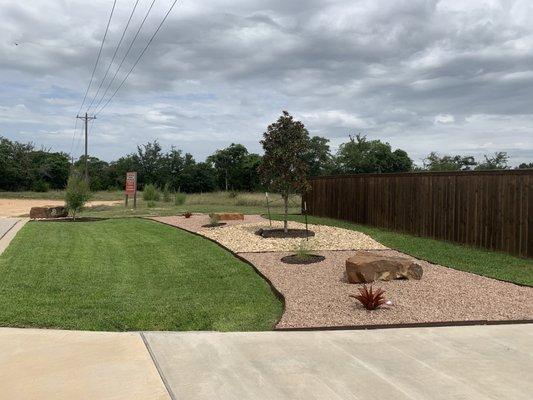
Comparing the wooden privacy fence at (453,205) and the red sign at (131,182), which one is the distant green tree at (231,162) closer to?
the red sign at (131,182)

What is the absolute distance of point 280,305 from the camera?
7.73 m

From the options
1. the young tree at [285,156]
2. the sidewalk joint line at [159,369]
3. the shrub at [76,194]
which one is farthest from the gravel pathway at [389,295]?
the shrub at [76,194]

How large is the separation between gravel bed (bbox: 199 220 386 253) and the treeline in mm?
39038

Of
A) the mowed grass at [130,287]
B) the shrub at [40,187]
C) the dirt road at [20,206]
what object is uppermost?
the shrub at [40,187]

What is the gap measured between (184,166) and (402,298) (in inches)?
2642

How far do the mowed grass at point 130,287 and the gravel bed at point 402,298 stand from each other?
43 cm

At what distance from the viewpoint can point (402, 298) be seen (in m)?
7.79

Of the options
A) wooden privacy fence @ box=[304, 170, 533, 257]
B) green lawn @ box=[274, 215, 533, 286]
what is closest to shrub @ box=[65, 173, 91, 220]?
wooden privacy fence @ box=[304, 170, 533, 257]

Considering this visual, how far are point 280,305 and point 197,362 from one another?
2836 millimetres

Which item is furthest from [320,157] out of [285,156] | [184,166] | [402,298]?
→ [402,298]

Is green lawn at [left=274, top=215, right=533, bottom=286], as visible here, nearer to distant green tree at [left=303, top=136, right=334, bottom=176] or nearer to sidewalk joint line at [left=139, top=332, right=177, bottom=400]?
sidewalk joint line at [left=139, top=332, right=177, bottom=400]

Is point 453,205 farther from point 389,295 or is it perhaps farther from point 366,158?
point 366,158

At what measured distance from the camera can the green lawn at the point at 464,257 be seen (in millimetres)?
9891

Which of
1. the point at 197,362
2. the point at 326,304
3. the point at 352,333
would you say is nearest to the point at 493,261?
the point at 326,304
